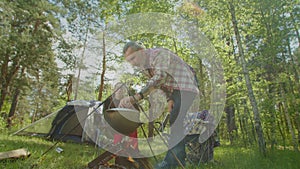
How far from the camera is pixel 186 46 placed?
14.2 ft

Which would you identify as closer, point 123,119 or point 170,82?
point 123,119

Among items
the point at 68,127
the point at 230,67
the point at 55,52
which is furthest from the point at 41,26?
the point at 230,67

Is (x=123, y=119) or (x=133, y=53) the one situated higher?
(x=133, y=53)

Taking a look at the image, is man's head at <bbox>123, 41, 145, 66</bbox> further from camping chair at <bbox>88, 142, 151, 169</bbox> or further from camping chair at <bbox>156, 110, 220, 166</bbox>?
camping chair at <bbox>156, 110, 220, 166</bbox>

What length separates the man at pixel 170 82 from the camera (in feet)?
5.82

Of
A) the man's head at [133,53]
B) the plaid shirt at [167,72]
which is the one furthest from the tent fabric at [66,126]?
the man's head at [133,53]

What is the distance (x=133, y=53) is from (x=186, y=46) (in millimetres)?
2721

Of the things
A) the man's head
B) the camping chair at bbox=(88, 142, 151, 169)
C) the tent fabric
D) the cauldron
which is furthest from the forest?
A: the tent fabric

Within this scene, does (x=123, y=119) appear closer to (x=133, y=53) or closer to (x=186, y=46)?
(x=133, y=53)

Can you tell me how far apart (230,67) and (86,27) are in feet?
19.0

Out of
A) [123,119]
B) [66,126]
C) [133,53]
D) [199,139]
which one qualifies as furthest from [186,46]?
[66,126]

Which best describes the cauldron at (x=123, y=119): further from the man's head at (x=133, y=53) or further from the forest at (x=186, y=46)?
Answer: the man's head at (x=133, y=53)

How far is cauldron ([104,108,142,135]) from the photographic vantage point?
1535 millimetres

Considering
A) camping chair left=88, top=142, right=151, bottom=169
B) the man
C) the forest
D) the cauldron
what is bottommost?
camping chair left=88, top=142, right=151, bottom=169
